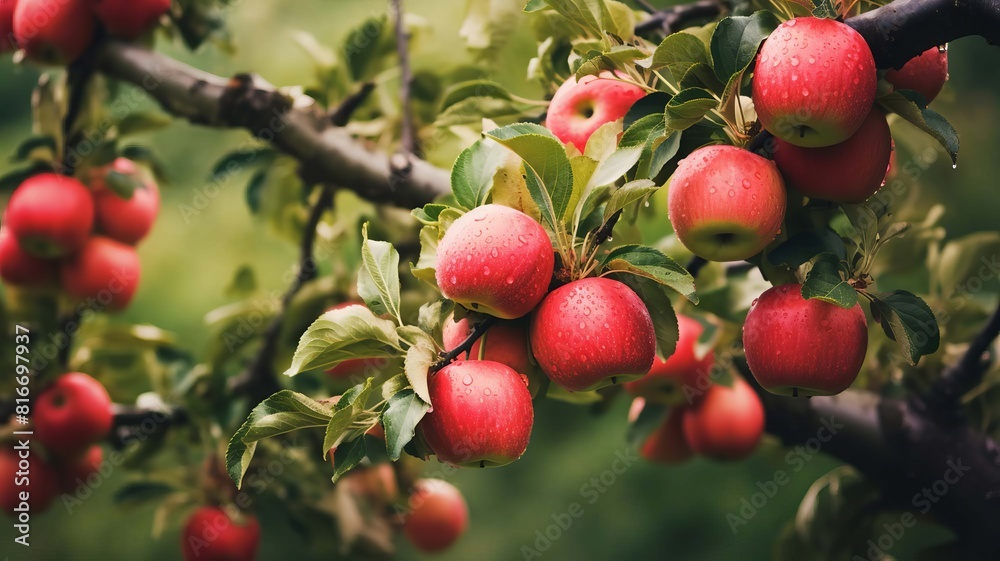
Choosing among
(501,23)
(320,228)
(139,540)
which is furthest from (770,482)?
(139,540)

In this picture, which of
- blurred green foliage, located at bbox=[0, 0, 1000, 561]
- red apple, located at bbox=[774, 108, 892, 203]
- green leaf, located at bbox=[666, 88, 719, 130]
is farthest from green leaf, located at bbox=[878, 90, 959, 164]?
blurred green foliage, located at bbox=[0, 0, 1000, 561]

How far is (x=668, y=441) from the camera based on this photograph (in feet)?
4.16

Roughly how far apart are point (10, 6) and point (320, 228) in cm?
56

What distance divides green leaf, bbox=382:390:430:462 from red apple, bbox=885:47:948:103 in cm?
41

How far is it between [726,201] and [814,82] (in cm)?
9

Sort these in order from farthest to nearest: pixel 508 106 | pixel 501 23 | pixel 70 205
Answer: pixel 70 205 → pixel 501 23 → pixel 508 106

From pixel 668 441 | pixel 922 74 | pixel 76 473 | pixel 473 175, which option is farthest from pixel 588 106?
pixel 76 473

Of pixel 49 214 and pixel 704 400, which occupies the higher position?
pixel 49 214

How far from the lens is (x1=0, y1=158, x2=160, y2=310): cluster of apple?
4.07 feet

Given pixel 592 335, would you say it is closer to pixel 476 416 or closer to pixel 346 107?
pixel 476 416

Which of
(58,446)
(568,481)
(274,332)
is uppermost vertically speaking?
(274,332)

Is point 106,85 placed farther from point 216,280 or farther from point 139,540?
point 139,540

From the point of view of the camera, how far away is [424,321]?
64 cm

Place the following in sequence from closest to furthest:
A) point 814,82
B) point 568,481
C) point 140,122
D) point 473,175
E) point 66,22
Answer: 1. point 814,82
2. point 473,175
3. point 66,22
4. point 140,122
5. point 568,481
